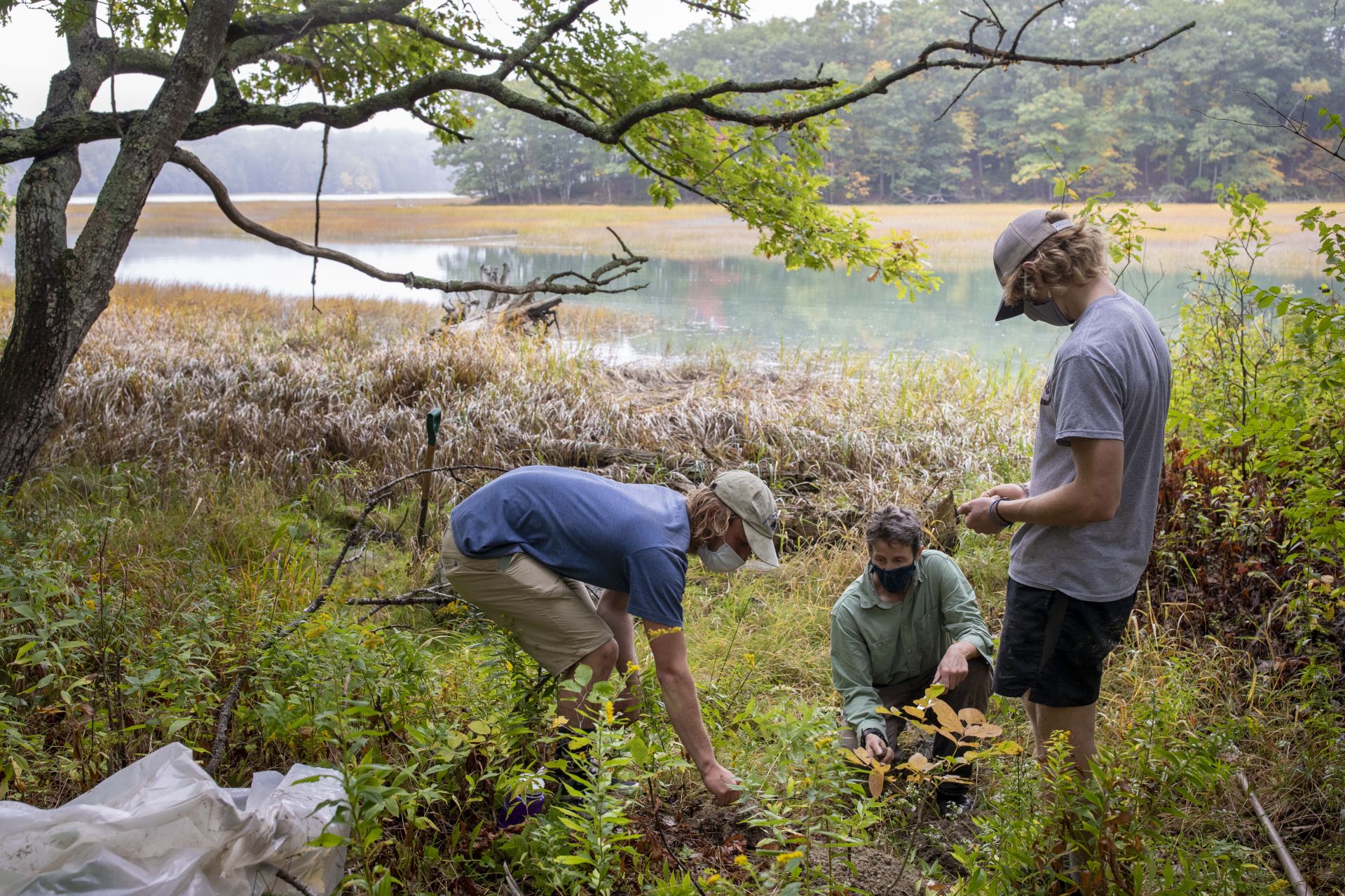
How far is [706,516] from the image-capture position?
2.59 m

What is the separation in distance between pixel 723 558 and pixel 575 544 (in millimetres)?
431

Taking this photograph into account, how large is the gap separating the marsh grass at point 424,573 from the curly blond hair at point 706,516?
0.35 m

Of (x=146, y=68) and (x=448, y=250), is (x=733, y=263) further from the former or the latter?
(x=146, y=68)

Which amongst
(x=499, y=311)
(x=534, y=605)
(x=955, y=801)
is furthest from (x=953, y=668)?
(x=499, y=311)

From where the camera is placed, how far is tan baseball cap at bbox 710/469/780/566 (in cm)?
253

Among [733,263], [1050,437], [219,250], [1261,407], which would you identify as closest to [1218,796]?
[1261,407]

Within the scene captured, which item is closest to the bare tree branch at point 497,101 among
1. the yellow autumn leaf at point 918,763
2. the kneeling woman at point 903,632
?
the kneeling woman at point 903,632

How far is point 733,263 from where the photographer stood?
3047 cm

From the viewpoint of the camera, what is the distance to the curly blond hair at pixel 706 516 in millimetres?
2564

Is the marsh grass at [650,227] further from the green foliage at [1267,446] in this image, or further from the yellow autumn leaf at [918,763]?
the yellow autumn leaf at [918,763]

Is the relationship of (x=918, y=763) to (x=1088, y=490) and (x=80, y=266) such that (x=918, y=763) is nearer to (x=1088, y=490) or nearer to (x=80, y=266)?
(x=1088, y=490)

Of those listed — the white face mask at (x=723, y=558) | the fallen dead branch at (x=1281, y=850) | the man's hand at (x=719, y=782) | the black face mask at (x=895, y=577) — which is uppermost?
the white face mask at (x=723, y=558)

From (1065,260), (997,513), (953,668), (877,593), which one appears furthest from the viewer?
(877,593)

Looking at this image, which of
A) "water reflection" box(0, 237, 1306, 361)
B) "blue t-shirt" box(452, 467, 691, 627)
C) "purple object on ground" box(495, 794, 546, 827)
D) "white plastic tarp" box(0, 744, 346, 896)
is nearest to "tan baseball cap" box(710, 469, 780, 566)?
"blue t-shirt" box(452, 467, 691, 627)
